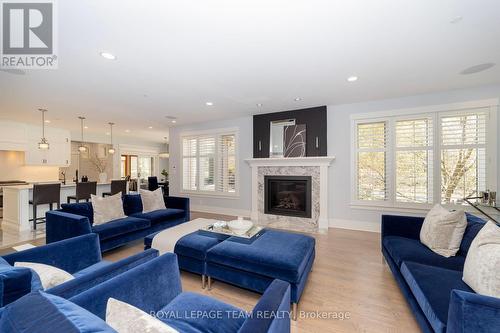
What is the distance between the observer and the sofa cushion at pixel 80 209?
125 inches

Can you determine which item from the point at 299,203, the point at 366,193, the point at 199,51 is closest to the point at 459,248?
the point at 366,193

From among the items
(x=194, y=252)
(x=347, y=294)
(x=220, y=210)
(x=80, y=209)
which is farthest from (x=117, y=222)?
(x=347, y=294)

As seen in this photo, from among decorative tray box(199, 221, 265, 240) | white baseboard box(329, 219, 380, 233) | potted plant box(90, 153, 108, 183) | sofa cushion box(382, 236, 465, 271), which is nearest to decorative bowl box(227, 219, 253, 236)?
decorative tray box(199, 221, 265, 240)

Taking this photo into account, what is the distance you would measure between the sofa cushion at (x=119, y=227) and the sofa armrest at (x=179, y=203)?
900mm

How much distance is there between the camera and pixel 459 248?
207 cm

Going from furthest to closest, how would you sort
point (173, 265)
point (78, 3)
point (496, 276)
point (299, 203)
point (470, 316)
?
point (299, 203), point (78, 3), point (173, 265), point (496, 276), point (470, 316)

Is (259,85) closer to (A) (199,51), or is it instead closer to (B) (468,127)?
(A) (199,51)

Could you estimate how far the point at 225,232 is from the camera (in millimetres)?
2658

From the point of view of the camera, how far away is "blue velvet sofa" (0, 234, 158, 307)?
100cm

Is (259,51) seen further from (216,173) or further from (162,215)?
(216,173)

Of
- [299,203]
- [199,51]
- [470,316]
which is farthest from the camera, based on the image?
[299,203]

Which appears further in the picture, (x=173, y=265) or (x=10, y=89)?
(x=10, y=89)

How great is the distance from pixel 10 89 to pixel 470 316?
5980 millimetres

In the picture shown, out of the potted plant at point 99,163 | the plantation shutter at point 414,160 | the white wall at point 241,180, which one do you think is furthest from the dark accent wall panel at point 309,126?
the potted plant at point 99,163
